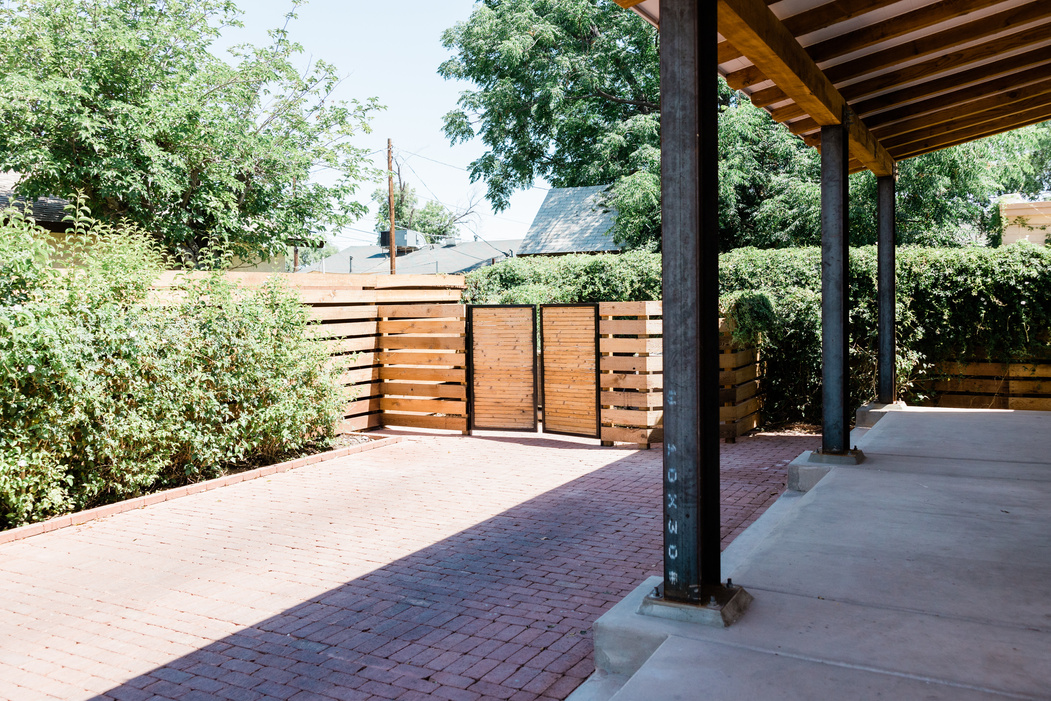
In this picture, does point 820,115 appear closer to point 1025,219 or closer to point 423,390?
point 423,390

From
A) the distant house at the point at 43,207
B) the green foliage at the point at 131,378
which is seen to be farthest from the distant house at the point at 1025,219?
the distant house at the point at 43,207

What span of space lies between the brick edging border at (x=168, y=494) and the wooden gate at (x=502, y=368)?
1542 mm

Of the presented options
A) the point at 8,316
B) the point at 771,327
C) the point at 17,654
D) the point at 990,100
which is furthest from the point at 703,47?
the point at 771,327

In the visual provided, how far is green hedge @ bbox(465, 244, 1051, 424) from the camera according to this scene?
9.90 m

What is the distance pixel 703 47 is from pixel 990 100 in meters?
5.46

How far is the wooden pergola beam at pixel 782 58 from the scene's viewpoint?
4195mm

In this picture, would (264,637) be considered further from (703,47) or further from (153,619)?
(703,47)

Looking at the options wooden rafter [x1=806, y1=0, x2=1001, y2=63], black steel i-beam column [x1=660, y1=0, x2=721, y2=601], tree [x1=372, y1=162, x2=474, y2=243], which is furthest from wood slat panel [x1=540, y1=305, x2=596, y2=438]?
tree [x1=372, y1=162, x2=474, y2=243]

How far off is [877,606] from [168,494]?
21.7 ft

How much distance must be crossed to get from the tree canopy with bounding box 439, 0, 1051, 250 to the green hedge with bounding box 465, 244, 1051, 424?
6.58m

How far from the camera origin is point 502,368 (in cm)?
1094

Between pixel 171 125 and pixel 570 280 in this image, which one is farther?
pixel 570 280

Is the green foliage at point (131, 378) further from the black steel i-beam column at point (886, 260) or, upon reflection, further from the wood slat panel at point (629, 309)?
the black steel i-beam column at point (886, 260)

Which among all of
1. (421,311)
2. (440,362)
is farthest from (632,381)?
(421,311)
